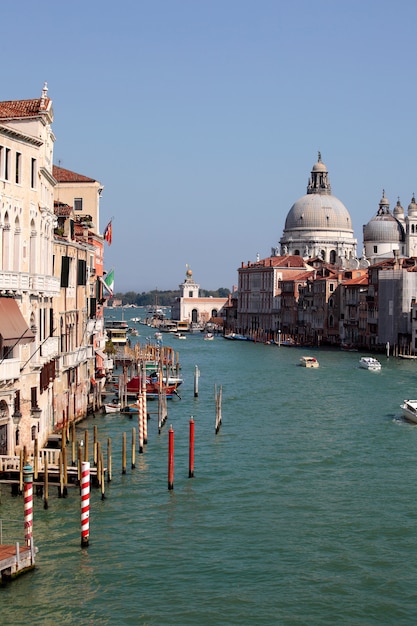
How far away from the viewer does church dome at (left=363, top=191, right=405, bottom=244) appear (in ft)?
328

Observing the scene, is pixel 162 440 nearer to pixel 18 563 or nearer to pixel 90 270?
pixel 90 270

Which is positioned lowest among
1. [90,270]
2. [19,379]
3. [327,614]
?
[327,614]

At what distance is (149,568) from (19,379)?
4174mm

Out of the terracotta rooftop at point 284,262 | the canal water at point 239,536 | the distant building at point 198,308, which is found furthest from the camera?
the distant building at point 198,308

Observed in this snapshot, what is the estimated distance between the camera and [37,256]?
18.0 meters

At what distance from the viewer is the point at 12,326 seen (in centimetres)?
1616

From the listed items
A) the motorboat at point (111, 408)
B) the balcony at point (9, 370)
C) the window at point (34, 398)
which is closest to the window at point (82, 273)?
the motorboat at point (111, 408)

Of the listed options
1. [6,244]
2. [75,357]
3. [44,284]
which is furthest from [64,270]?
[6,244]

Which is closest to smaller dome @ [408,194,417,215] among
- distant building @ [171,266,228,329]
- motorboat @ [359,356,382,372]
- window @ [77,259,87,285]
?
distant building @ [171,266,228,329]

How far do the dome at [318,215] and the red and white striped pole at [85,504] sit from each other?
9158cm

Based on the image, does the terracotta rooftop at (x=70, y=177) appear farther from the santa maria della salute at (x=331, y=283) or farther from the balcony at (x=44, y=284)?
the santa maria della salute at (x=331, y=283)

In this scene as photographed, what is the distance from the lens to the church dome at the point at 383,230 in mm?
100000

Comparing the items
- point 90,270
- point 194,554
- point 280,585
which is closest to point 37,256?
point 194,554

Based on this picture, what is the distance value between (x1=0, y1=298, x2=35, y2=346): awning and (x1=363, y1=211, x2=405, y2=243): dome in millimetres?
85409
